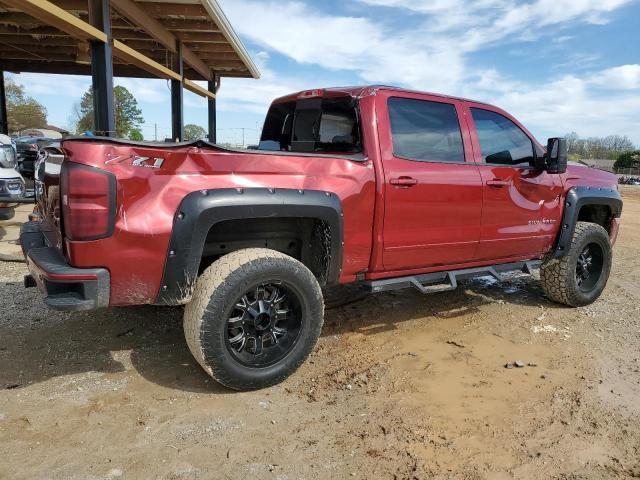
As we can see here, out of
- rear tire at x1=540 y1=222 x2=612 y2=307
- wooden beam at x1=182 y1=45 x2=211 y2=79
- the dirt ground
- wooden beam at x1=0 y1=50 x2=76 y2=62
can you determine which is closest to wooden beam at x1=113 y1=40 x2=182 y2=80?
wooden beam at x1=182 y1=45 x2=211 y2=79

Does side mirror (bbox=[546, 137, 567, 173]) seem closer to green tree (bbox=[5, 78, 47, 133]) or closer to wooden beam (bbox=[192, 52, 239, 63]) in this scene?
wooden beam (bbox=[192, 52, 239, 63])

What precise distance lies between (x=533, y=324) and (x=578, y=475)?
2.33 metres

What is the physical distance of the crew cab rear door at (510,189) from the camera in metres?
4.25

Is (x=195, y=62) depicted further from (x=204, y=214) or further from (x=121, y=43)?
(x=204, y=214)

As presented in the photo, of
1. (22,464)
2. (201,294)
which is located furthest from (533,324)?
(22,464)

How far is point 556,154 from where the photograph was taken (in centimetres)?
443

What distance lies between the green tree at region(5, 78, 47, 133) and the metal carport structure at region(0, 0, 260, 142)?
31.1 metres

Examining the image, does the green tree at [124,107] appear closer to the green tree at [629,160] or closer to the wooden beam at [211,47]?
the wooden beam at [211,47]

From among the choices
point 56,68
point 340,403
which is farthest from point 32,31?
point 340,403

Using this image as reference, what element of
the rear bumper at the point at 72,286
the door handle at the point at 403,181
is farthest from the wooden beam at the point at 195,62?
the rear bumper at the point at 72,286

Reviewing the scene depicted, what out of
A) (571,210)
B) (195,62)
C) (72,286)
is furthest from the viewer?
(195,62)

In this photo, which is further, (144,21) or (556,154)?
(144,21)

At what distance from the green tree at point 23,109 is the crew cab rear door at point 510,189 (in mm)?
44245

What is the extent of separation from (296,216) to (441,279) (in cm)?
154
